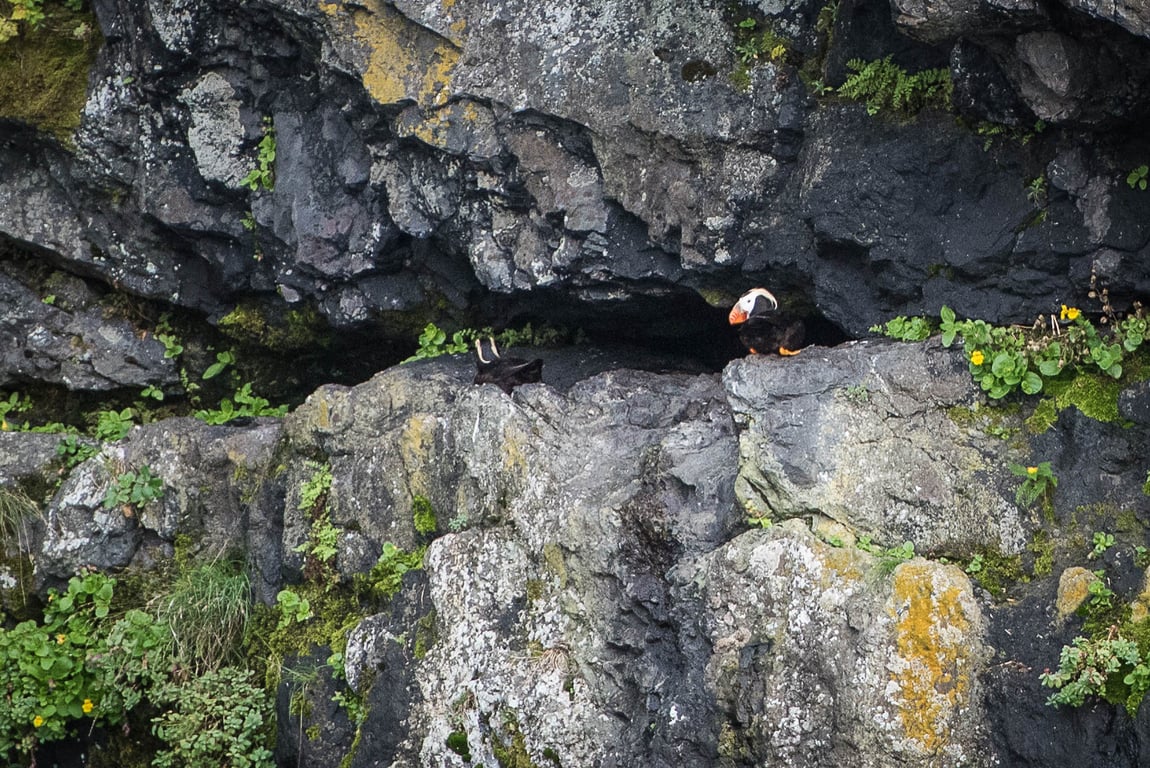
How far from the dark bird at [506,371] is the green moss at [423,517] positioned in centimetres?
92

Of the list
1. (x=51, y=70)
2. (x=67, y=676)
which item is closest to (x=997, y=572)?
(x=67, y=676)

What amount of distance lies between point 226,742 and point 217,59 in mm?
4915

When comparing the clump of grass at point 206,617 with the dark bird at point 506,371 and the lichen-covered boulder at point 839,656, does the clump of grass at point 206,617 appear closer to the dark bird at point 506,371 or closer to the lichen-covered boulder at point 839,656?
the dark bird at point 506,371

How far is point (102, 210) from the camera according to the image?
9.34 metres

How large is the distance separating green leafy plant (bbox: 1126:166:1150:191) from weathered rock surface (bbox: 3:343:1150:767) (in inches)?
43.6

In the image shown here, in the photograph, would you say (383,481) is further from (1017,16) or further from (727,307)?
(1017,16)

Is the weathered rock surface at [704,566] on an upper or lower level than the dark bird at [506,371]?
lower

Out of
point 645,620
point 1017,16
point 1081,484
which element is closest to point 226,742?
point 645,620

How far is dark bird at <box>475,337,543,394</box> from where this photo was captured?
7832mm

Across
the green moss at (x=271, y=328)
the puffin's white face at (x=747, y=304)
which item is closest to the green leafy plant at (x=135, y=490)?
the green moss at (x=271, y=328)

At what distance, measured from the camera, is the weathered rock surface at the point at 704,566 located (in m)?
5.45

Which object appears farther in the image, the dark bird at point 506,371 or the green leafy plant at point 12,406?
the green leafy plant at point 12,406

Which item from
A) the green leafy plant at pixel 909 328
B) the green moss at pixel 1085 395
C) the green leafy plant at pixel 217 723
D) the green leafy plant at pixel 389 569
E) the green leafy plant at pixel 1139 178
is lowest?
the green leafy plant at pixel 217 723

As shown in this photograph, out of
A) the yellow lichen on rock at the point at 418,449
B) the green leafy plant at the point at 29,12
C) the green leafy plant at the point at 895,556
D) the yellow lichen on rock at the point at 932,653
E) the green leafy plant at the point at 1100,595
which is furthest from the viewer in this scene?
the green leafy plant at the point at 29,12
